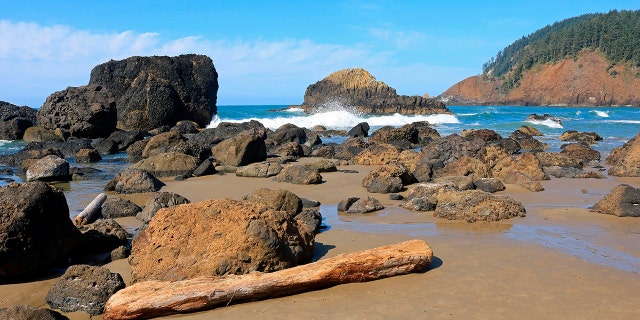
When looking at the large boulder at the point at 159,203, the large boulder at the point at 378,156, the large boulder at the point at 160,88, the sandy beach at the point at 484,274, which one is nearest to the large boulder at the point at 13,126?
the large boulder at the point at 160,88

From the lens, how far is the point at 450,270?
17.3 feet

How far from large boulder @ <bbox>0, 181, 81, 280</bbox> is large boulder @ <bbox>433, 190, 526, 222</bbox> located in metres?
4.93

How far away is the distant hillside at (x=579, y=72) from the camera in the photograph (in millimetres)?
113062

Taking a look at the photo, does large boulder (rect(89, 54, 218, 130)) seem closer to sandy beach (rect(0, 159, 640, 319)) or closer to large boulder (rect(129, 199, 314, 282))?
sandy beach (rect(0, 159, 640, 319))

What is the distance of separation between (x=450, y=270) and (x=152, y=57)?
3169 cm

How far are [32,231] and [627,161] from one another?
13182 millimetres

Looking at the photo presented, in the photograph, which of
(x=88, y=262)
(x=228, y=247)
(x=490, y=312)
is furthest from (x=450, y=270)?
(x=88, y=262)

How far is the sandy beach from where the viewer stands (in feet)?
14.1

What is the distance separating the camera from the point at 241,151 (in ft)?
51.1

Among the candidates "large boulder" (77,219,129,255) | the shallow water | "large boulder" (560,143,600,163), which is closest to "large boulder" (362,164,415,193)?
the shallow water

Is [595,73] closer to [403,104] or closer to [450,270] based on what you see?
[403,104]

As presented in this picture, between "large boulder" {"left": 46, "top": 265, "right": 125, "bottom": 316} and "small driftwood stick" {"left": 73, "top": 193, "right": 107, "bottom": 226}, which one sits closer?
"large boulder" {"left": 46, "top": 265, "right": 125, "bottom": 316}

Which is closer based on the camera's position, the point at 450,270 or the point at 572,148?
the point at 450,270

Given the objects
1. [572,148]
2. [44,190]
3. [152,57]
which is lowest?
[572,148]
